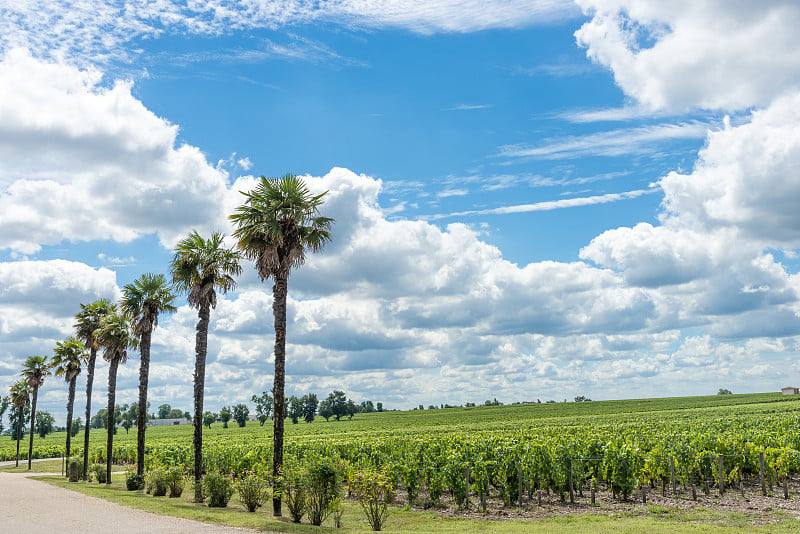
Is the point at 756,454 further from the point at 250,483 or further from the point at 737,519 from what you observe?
the point at 250,483

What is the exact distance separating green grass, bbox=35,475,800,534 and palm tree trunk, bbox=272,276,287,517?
181 cm

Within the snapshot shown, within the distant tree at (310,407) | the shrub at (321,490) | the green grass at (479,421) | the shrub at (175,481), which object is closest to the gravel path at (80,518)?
the shrub at (321,490)

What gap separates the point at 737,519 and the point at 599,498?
618 centimetres

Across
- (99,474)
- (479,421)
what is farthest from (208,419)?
(99,474)

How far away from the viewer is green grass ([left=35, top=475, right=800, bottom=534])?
1686 centimetres

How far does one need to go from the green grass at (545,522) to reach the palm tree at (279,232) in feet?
17.7

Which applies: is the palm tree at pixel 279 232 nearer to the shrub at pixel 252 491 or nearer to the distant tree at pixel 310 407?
the shrub at pixel 252 491

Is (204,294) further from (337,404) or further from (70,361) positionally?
(337,404)

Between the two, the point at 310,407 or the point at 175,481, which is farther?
the point at 310,407

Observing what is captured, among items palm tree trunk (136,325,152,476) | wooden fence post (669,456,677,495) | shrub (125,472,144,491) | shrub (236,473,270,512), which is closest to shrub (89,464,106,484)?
palm tree trunk (136,325,152,476)

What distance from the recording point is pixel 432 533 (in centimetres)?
1744

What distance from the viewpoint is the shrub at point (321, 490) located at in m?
19.3

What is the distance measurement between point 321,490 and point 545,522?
724 cm

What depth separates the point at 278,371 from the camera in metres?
22.7
